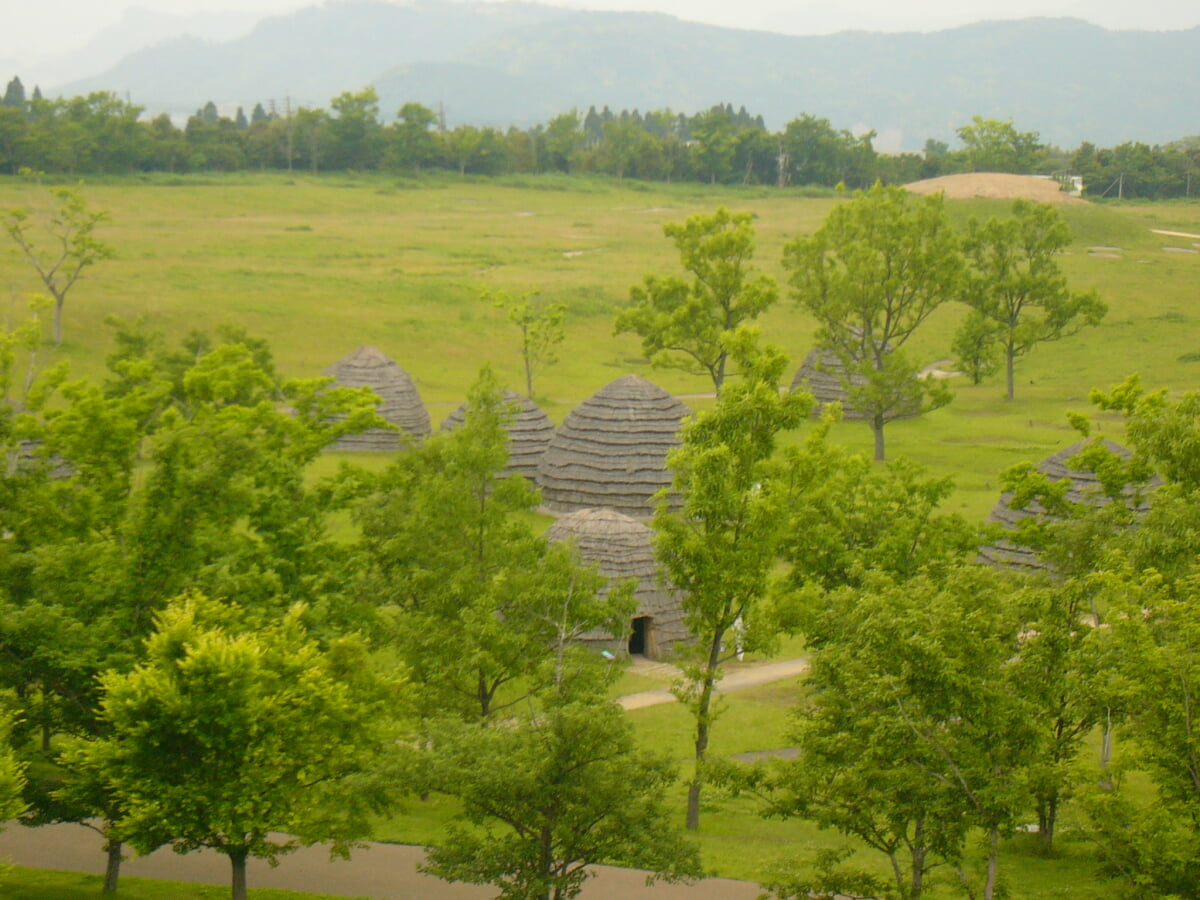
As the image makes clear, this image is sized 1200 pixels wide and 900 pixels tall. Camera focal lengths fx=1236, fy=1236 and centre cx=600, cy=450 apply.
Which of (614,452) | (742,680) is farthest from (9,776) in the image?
(614,452)

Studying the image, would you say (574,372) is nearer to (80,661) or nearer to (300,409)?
(300,409)

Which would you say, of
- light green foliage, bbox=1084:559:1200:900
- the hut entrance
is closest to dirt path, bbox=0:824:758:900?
light green foliage, bbox=1084:559:1200:900

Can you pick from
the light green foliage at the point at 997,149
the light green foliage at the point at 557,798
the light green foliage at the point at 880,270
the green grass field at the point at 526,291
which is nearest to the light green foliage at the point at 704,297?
the light green foliage at the point at 880,270

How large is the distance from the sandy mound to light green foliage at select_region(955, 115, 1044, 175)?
23.3 metres

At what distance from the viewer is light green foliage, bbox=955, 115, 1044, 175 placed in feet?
494

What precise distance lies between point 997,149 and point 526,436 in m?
120

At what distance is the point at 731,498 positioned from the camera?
67.4 feet

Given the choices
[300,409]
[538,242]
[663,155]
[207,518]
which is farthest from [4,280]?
[663,155]

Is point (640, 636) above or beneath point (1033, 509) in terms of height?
beneath

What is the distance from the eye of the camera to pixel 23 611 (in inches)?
726

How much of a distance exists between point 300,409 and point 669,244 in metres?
83.7

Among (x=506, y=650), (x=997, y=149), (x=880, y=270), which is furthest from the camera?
(x=997, y=149)

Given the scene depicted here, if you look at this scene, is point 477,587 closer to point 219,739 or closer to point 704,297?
point 219,739

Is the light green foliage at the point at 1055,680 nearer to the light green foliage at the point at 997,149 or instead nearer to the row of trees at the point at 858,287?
the row of trees at the point at 858,287
